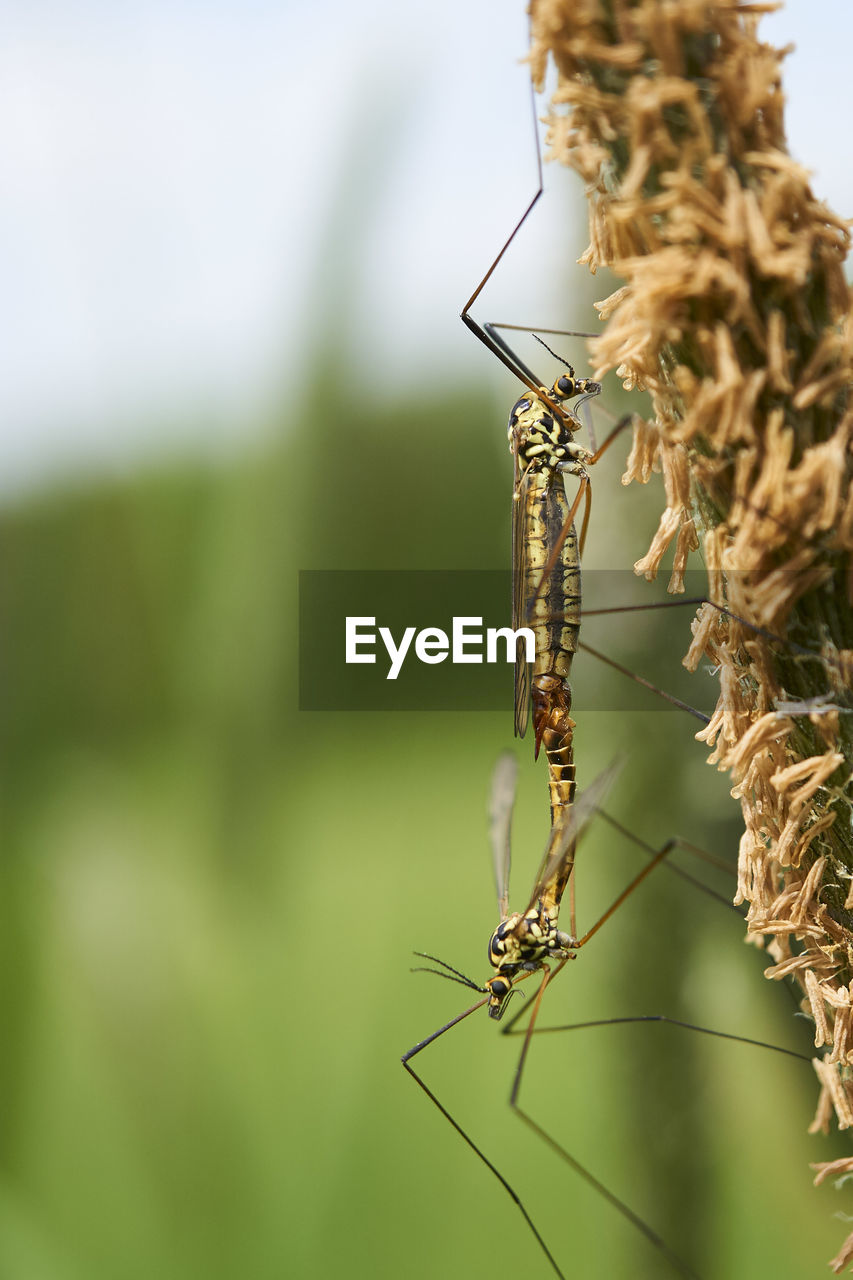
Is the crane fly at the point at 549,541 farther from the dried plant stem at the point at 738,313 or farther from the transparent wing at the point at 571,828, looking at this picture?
the dried plant stem at the point at 738,313

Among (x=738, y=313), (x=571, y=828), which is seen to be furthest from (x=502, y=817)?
(x=738, y=313)

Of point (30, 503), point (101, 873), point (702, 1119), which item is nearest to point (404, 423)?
point (30, 503)

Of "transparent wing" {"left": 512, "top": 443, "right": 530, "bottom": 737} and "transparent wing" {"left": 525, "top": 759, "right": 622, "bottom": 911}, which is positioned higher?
"transparent wing" {"left": 512, "top": 443, "right": 530, "bottom": 737}

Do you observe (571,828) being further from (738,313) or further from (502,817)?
(738,313)

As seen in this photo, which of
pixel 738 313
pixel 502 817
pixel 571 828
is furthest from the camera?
pixel 502 817

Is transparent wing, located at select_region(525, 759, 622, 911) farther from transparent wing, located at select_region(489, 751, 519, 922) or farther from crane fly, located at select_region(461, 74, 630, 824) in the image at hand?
transparent wing, located at select_region(489, 751, 519, 922)

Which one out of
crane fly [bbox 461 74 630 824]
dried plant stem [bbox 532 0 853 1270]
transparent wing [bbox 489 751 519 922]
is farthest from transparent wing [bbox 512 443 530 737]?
dried plant stem [bbox 532 0 853 1270]
